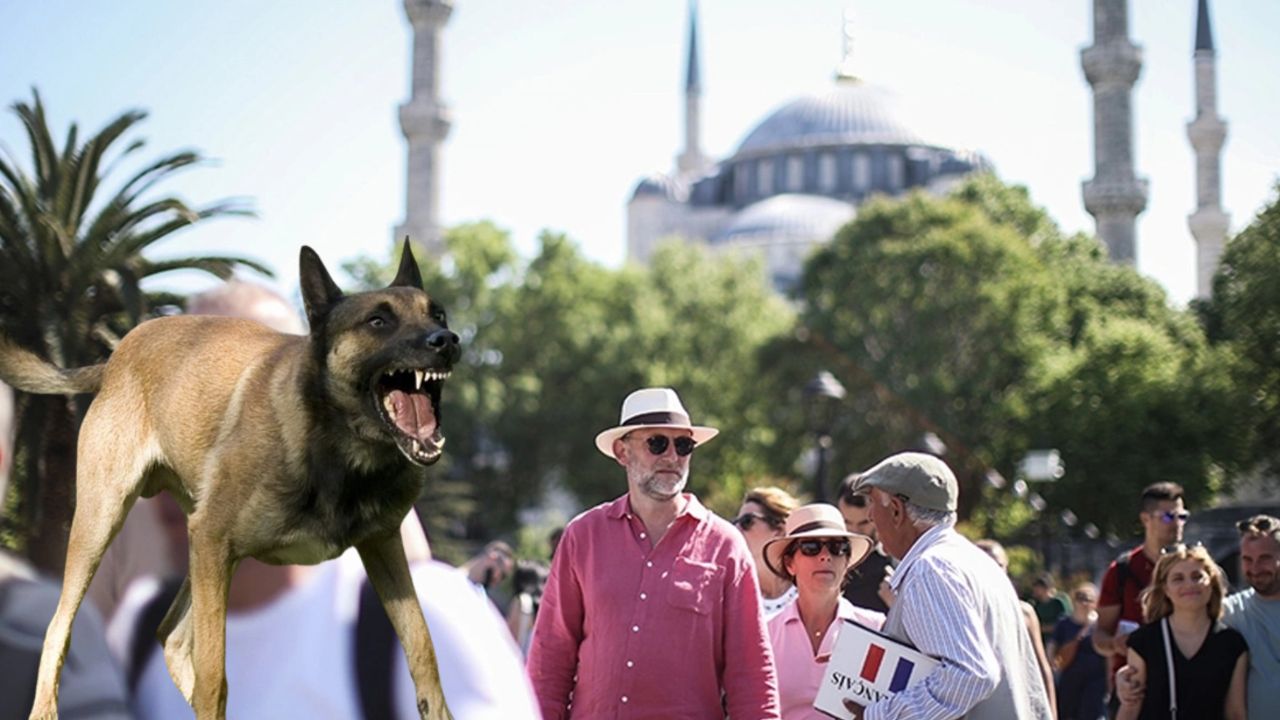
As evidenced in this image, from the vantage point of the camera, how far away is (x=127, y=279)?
405cm

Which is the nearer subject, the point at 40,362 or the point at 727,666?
the point at 40,362

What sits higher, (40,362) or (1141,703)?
(40,362)

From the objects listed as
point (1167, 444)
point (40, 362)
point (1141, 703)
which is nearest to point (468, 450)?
point (1167, 444)

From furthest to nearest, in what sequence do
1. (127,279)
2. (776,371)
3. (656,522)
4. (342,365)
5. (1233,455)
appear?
(776,371), (1233,455), (656,522), (127,279), (342,365)

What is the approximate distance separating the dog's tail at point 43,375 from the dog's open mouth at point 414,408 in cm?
41

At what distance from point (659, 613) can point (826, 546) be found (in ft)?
4.45

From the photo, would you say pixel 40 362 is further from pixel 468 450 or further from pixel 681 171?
pixel 681 171

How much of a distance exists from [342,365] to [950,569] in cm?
336

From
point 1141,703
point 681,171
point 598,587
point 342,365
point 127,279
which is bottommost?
point 1141,703

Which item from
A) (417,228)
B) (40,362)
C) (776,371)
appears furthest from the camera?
(417,228)

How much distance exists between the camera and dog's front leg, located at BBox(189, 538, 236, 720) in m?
1.60

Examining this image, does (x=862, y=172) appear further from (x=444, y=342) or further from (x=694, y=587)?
(x=444, y=342)

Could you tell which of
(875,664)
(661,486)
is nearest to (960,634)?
(875,664)

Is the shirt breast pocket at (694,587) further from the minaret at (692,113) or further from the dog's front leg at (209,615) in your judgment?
the minaret at (692,113)
